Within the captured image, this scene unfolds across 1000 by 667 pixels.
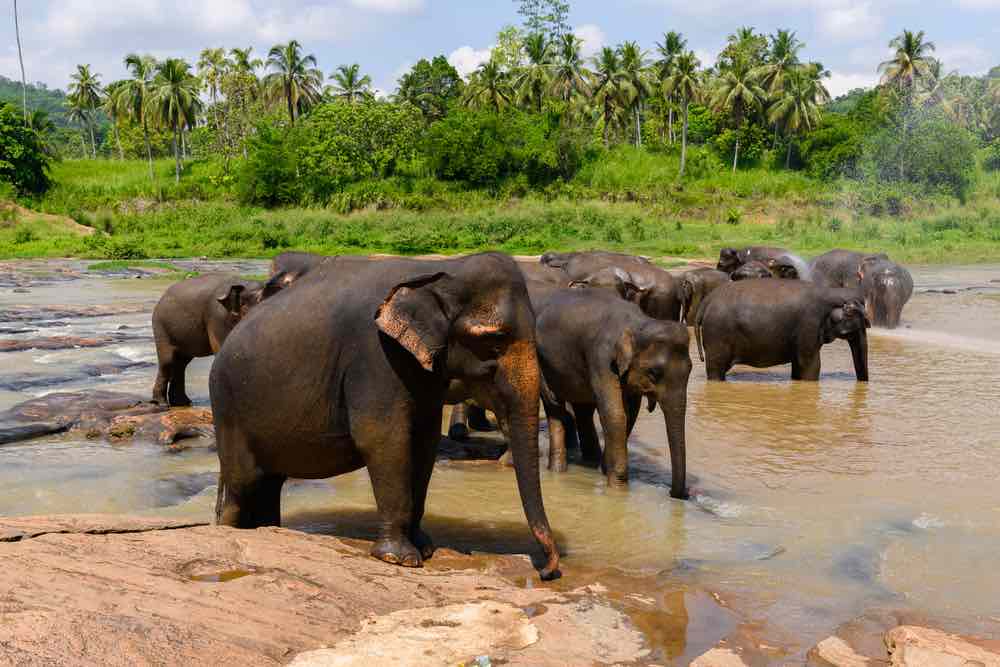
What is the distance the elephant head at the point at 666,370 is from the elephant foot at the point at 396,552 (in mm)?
2664

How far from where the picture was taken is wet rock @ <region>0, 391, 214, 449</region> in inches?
390

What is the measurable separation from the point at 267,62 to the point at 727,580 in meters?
79.0

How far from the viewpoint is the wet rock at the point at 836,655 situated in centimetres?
473

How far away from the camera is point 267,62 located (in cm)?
7912

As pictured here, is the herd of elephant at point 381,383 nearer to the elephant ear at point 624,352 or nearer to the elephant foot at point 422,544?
the elephant foot at point 422,544

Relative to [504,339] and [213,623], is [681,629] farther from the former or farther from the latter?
[213,623]

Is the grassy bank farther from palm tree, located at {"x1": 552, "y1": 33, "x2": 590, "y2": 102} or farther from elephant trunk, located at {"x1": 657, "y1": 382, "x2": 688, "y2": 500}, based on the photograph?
elephant trunk, located at {"x1": 657, "y1": 382, "x2": 688, "y2": 500}

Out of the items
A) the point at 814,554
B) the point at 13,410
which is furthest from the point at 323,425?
the point at 13,410

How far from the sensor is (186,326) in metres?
11.2

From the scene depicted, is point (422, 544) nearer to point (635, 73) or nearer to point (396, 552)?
point (396, 552)

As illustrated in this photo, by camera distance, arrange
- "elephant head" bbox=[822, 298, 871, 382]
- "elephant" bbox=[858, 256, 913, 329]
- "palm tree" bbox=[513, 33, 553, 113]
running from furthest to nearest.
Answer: "palm tree" bbox=[513, 33, 553, 113] < "elephant" bbox=[858, 256, 913, 329] < "elephant head" bbox=[822, 298, 871, 382]

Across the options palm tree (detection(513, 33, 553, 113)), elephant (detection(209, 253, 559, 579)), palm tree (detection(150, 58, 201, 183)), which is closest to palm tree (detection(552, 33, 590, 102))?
palm tree (detection(513, 33, 553, 113))

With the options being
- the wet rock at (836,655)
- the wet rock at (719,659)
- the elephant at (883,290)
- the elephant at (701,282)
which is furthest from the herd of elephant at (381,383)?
the elephant at (883,290)

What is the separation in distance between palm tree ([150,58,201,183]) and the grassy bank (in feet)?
14.1
